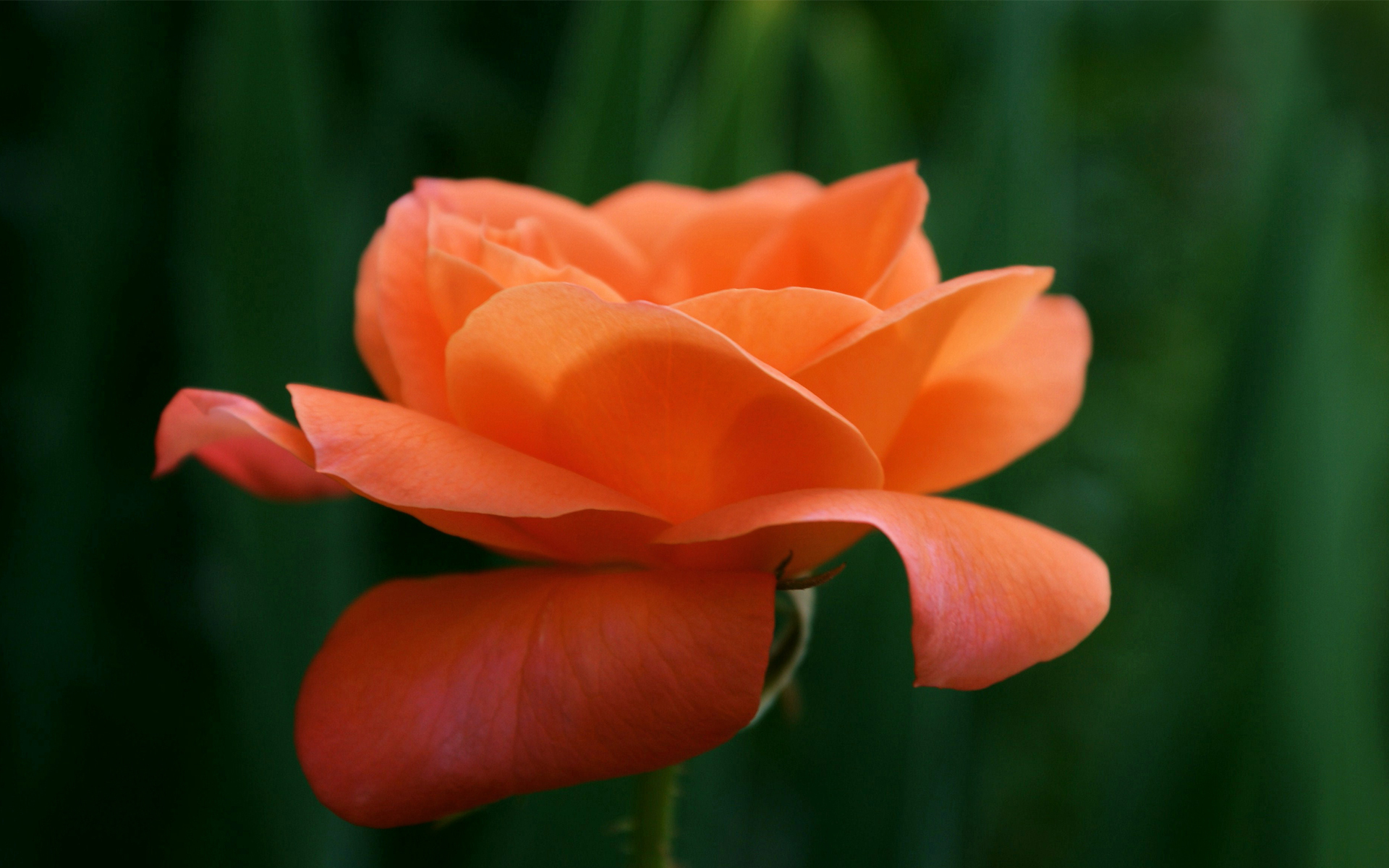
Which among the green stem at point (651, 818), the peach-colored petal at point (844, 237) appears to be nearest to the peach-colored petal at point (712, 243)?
the peach-colored petal at point (844, 237)

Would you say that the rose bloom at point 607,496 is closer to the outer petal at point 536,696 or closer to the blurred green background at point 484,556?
the outer petal at point 536,696

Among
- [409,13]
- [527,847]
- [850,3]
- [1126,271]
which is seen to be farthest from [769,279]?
[1126,271]

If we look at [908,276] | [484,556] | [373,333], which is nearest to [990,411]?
[908,276]

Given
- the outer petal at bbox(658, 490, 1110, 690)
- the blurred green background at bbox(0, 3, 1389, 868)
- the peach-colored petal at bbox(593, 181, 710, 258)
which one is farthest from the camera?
the blurred green background at bbox(0, 3, 1389, 868)

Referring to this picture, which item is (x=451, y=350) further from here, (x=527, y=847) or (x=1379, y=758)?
(x=1379, y=758)

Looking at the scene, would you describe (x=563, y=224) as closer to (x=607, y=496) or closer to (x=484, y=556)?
(x=607, y=496)

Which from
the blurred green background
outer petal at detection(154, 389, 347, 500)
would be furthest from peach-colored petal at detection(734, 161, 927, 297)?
the blurred green background

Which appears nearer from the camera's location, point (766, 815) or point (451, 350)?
point (451, 350)

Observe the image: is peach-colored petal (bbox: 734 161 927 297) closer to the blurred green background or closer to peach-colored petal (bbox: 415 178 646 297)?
peach-colored petal (bbox: 415 178 646 297)
